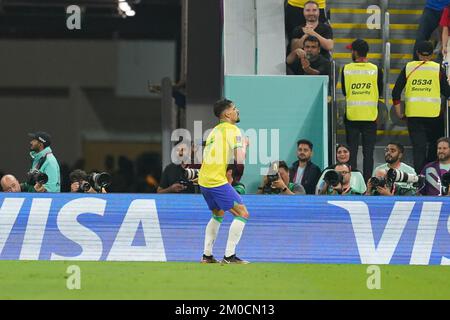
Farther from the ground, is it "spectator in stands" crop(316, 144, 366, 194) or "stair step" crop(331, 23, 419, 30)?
"stair step" crop(331, 23, 419, 30)

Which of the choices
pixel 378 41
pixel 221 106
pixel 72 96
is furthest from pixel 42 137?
pixel 72 96

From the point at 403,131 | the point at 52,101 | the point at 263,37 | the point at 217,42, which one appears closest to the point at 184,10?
the point at 217,42

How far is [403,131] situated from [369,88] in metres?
2.32

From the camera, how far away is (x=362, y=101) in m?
19.9

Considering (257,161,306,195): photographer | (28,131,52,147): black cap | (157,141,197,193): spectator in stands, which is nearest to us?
(257,161,306,195): photographer

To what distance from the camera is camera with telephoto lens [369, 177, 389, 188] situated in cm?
1836

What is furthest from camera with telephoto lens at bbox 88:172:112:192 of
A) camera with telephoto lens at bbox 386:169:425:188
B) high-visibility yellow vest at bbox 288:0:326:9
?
high-visibility yellow vest at bbox 288:0:326:9

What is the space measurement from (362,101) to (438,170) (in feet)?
5.12

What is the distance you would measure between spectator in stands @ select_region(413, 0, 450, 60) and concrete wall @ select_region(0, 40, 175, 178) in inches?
667

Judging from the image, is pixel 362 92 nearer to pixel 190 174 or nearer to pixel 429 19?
pixel 429 19

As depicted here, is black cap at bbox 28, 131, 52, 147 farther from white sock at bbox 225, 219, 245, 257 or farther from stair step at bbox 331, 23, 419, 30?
stair step at bbox 331, 23, 419, 30

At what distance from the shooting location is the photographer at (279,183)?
1856 centimetres

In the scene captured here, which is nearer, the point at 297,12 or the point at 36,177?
the point at 36,177
